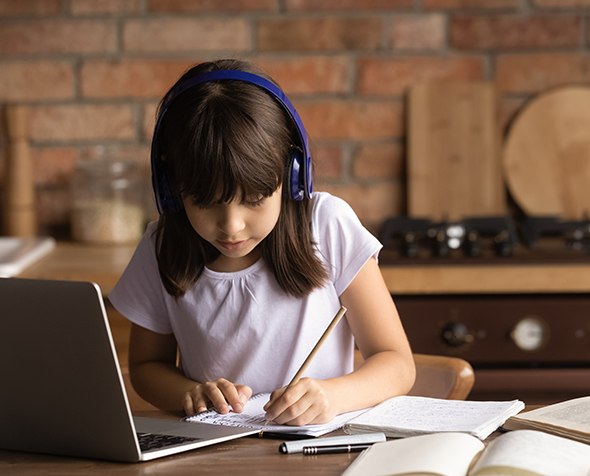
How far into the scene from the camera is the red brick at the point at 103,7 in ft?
6.40

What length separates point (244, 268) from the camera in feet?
3.52

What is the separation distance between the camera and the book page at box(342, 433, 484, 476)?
1.75 ft

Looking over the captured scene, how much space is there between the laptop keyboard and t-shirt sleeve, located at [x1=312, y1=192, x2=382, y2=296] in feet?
1.45

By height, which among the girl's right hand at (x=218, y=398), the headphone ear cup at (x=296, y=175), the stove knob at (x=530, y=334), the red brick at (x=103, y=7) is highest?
the red brick at (x=103, y=7)

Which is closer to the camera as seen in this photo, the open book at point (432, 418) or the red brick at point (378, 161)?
the open book at point (432, 418)

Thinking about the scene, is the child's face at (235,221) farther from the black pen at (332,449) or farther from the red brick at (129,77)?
the red brick at (129,77)

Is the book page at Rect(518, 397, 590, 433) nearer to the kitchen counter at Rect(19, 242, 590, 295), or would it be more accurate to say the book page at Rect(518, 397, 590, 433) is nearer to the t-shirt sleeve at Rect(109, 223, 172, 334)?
the t-shirt sleeve at Rect(109, 223, 172, 334)

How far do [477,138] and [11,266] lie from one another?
51.6 inches

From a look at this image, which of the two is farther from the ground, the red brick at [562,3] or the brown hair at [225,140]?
the red brick at [562,3]

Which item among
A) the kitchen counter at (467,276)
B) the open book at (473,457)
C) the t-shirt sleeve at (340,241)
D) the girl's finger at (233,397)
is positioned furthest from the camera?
the kitchen counter at (467,276)

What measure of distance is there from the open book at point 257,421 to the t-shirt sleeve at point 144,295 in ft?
1.03

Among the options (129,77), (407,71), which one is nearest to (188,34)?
(129,77)

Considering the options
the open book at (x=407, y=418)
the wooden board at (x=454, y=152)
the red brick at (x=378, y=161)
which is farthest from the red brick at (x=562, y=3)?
the open book at (x=407, y=418)

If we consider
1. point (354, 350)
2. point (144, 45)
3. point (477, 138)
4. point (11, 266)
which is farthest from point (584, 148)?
point (11, 266)
